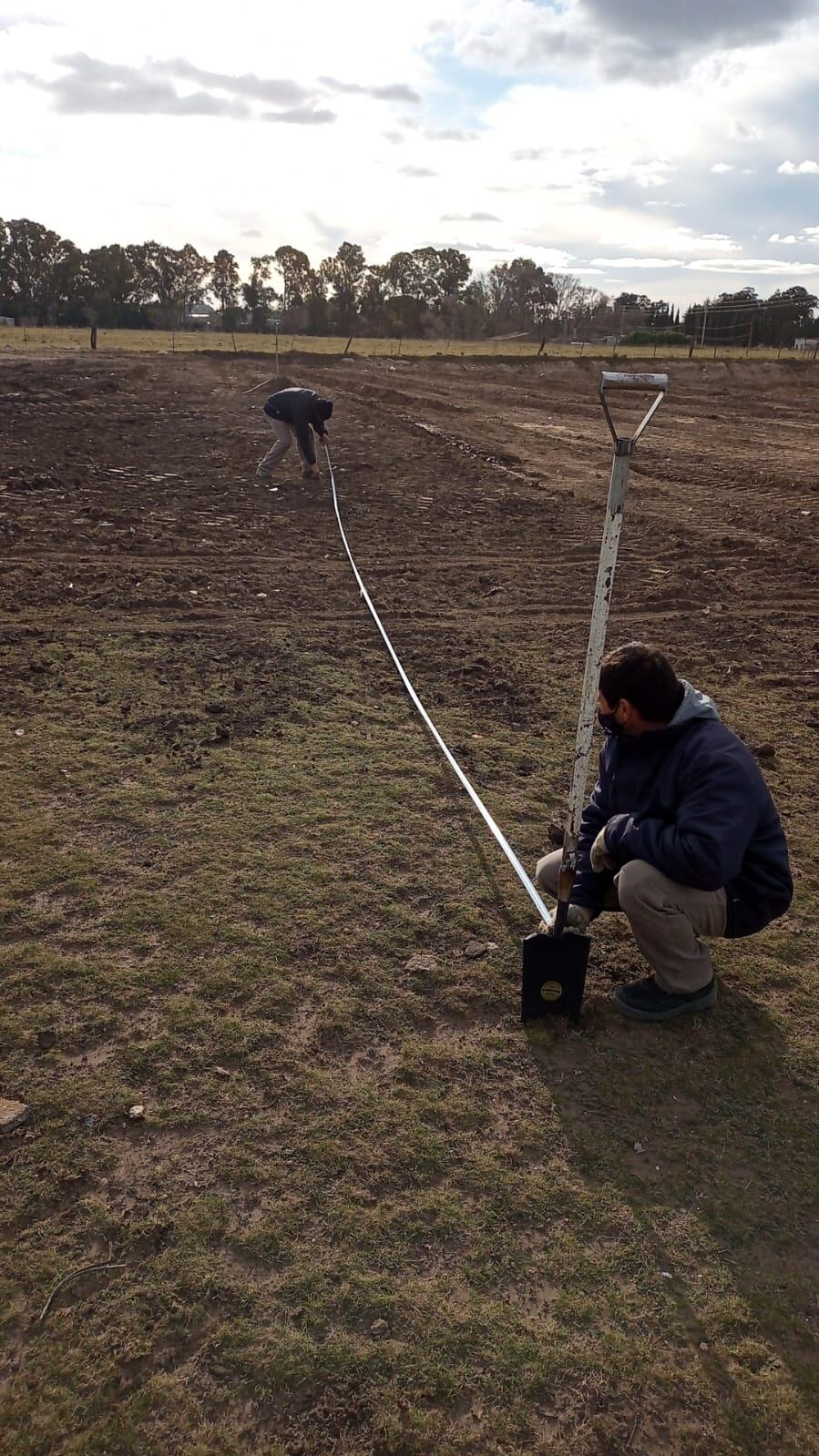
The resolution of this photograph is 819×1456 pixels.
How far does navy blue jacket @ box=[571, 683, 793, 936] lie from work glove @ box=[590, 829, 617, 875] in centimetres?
2

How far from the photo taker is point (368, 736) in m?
4.62

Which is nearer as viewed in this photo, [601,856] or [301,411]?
[601,856]

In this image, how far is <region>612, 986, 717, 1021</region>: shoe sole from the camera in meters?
2.79

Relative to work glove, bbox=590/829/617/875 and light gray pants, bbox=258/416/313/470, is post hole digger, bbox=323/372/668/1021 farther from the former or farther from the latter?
light gray pants, bbox=258/416/313/470

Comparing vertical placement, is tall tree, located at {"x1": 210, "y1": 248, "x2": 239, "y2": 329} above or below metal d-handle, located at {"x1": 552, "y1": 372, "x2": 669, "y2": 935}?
above

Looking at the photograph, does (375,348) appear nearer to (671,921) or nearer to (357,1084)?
(671,921)

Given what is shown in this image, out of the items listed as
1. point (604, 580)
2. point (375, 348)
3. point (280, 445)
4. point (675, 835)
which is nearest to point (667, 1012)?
point (675, 835)

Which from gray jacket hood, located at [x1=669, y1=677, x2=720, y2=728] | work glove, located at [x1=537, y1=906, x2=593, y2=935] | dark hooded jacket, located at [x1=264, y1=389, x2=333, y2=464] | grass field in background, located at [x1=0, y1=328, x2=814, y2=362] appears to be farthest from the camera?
grass field in background, located at [x1=0, y1=328, x2=814, y2=362]

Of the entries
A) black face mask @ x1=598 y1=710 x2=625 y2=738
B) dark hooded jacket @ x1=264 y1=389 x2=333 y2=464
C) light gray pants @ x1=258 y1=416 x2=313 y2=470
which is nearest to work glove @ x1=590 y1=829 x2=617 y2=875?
black face mask @ x1=598 y1=710 x2=625 y2=738

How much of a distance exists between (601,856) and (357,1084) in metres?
1.03

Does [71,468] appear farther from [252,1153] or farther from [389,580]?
[252,1153]

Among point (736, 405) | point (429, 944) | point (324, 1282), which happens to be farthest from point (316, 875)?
point (736, 405)

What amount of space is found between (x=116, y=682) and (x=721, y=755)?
146 inches

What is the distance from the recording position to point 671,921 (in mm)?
2701
